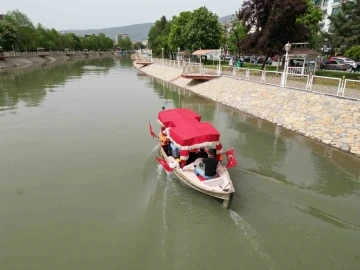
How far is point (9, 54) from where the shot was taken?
59.8 meters

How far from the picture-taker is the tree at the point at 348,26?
23.1 meters

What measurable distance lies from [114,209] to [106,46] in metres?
168

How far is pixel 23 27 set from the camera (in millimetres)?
73000

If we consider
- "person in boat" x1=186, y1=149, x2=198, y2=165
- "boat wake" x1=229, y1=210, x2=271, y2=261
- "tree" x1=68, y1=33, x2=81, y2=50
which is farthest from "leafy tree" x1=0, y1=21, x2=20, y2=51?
"boat wake" x1=229, y1=210, x2=271, y2=261

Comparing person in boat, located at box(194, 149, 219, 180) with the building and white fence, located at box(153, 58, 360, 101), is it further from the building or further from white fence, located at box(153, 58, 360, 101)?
the building

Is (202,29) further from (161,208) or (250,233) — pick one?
(250,233)

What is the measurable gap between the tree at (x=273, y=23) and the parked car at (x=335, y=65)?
887cm

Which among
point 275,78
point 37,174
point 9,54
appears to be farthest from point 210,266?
point 9,54

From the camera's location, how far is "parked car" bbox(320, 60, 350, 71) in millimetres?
29375

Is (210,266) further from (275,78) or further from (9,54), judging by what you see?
(9,54)

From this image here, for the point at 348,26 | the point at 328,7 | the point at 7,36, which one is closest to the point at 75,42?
the point at 7,36

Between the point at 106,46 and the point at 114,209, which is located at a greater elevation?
the point at 106,46

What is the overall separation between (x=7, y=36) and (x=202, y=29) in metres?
49.2

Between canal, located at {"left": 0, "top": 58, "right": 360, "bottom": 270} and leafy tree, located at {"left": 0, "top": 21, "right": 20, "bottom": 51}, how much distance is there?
196ft
